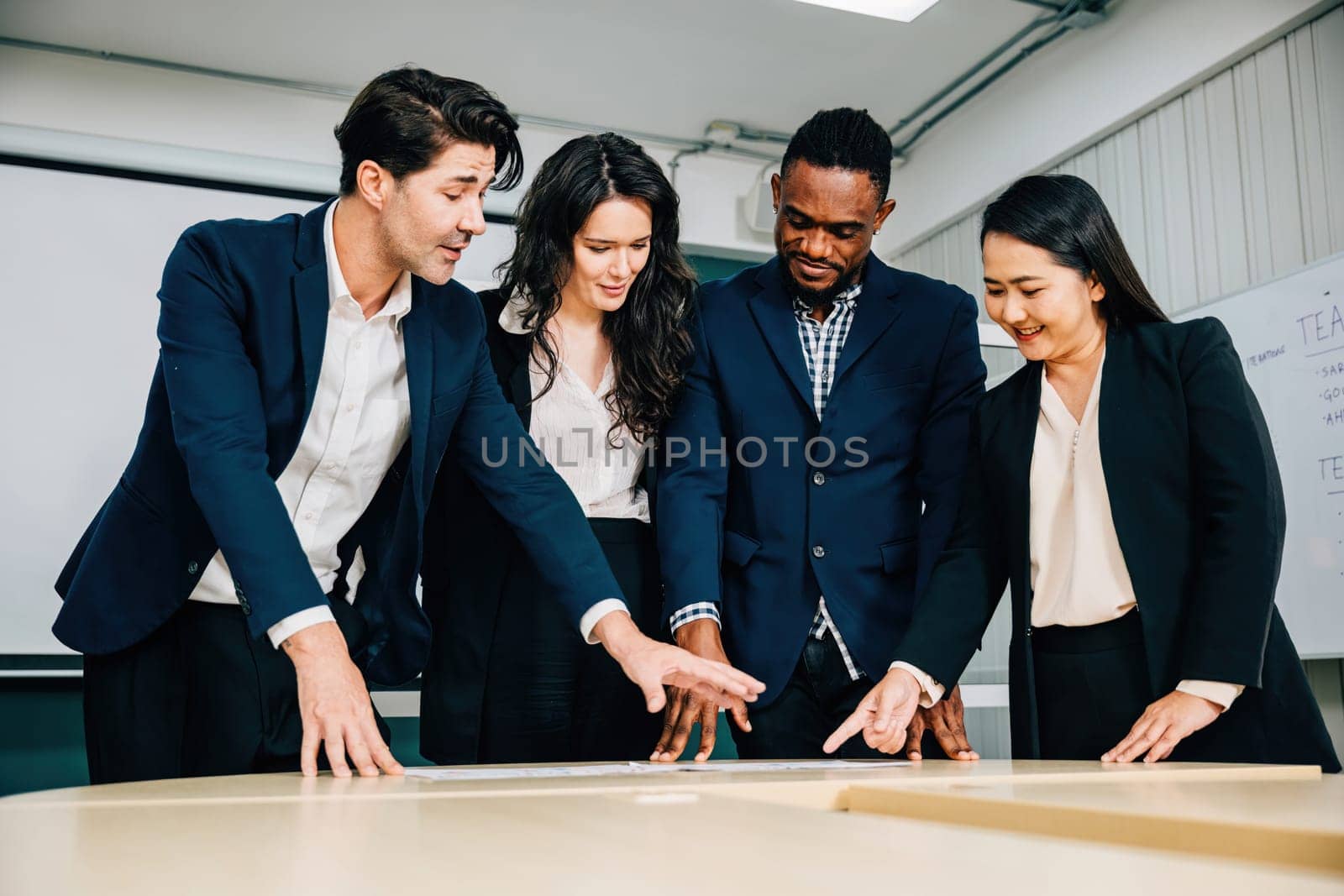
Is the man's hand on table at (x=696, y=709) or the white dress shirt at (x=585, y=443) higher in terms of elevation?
the white dress shirt at (x=585, y=443)

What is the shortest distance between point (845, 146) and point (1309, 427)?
177 centimetres

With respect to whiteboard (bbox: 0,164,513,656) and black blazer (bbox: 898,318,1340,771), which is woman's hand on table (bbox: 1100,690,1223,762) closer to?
black blazer (bbox: 898,318,1340,771)

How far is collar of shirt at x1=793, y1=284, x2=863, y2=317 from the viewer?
1.93 m

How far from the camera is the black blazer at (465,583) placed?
174 cm

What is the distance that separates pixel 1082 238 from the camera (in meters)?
1.65

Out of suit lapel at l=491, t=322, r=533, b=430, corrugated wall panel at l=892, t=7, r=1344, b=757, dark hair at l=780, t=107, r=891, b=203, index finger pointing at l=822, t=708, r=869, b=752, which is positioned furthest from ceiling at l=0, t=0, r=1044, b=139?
index finger pointing at l=822, t=708, r=869, b=752

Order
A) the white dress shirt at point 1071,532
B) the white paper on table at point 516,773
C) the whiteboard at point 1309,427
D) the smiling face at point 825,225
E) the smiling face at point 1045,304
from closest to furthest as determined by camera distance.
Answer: the white paper on table at point 516,773 → the white dress shirt at point 1071,532 → the smiling face at point 1045,304 → the smiling face at point 825,225 → the whiteboard at point 1309,427

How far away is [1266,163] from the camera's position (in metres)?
3.24

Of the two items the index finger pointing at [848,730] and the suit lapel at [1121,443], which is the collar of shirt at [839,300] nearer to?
the suit lapel at [1121,443]

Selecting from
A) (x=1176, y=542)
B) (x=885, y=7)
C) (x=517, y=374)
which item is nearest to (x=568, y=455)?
(x=517, y=374)

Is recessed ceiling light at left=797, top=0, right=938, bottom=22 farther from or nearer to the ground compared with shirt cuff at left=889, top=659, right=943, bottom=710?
farther from the ground

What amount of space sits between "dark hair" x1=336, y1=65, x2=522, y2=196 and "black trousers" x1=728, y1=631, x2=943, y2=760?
0.88 m

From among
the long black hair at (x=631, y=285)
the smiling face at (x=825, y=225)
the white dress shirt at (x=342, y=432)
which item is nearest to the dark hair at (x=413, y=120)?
the white dress shirt at (x=342, y=432)

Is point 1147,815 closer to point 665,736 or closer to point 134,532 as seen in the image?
point 665,736
